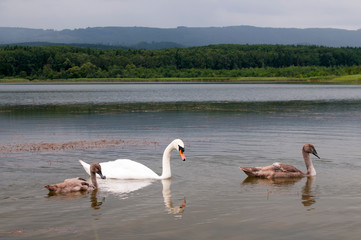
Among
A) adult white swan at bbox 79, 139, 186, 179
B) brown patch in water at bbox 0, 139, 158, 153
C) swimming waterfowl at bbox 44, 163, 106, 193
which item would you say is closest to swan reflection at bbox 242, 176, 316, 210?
adult white swan at bbox 79, 139, 186, 179

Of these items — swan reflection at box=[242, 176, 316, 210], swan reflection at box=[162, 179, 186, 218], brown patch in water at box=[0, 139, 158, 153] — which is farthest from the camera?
brown patch in water at box=[0, 139, 158, 153]

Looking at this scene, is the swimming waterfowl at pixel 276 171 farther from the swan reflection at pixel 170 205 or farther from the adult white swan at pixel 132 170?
the swan reflection at pixel 170 205

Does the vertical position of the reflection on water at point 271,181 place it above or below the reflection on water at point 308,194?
below

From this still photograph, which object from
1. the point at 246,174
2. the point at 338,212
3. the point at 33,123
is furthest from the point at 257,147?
the point at 33,123

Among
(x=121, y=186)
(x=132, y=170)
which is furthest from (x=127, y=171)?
(x=121, y=186)

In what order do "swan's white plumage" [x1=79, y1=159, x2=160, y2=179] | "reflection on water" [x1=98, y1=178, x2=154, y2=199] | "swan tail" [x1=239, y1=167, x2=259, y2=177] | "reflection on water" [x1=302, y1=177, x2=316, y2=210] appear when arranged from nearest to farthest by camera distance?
1. "reflection on water" [x1=302, y1=177, x2=316, y2=210]
2. "reflection on water" [x1=98, y1=178, x2=154, y2=199]
3. "swan's white plumage" [x1=79, y1=159, x2=160, y2=179]
4. "swan tail" [x1=239, y1=167, x2=259, y2=177]

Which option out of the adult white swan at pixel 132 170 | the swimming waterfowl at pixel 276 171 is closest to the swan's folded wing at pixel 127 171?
the adult white swan at pixel 132 170

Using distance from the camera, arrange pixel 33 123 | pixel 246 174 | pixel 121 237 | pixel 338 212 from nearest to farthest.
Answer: pixel 121 237, pixel 338 212, pixel 246 174, pixel 33 123

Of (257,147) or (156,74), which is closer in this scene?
(257,147)

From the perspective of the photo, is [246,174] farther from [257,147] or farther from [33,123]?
[33,123]

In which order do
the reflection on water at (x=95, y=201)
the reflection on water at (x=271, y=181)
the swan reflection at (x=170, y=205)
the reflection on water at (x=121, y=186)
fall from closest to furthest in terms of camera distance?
1. the swan reflection at (x=170, y=205)
2. the reflection on water at (x=95, y=201)
3. the reflection on water at (x=121, y=186)
4. the reflection on water at (x=271, y=181)

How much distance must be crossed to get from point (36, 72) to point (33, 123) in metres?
160

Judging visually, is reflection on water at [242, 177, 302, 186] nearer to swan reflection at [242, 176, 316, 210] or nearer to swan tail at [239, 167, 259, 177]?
swan reflection at [242, 176, 316, 210]

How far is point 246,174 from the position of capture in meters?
16.2
